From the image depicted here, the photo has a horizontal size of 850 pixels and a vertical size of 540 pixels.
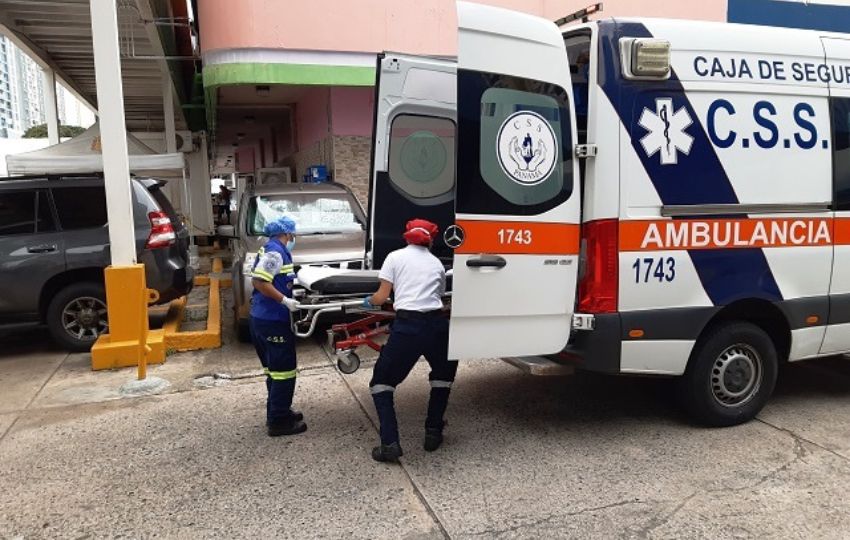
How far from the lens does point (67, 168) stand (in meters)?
10.7

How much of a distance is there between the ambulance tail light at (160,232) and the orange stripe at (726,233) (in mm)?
5083

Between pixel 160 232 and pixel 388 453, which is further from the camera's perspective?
pixel 160 232

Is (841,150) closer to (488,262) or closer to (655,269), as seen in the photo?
(655,269)

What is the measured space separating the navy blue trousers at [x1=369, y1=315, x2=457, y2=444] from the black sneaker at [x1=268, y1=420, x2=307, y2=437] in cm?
79

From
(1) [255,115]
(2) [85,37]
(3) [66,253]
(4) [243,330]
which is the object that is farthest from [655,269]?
(1) [255,115]

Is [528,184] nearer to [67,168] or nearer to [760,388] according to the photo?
[760,388]

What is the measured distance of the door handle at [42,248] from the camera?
6.71 meters

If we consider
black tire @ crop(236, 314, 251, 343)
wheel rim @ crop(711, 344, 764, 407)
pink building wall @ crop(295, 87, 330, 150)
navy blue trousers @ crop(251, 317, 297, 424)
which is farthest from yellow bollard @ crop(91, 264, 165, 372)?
pink building wall @ crop(295, 87, 330, 150)

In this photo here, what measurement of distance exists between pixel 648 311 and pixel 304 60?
813cm

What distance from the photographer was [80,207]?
275 inches

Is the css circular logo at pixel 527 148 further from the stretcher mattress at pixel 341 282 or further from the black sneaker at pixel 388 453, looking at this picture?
the black sneaker at pixel 388 453

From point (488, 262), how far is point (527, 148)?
71 cm

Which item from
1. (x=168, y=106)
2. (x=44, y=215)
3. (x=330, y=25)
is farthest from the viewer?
(x=168, y=106)

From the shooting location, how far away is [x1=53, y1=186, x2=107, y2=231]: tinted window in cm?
693
